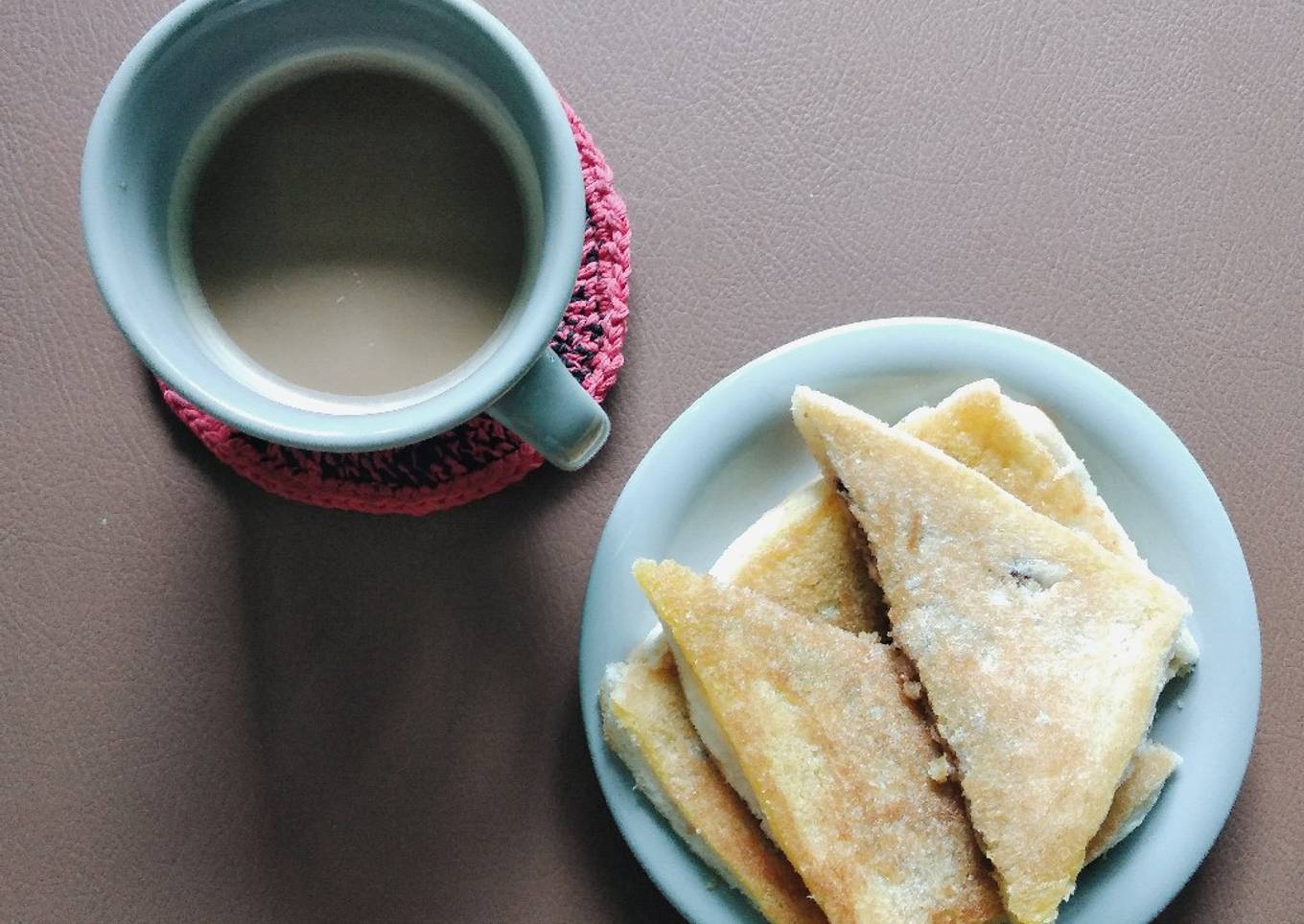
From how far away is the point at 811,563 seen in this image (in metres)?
0.83

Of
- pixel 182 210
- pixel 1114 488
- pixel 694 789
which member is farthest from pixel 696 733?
pixel 182 210

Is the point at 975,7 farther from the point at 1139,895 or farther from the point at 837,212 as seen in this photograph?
the point at 1139,895

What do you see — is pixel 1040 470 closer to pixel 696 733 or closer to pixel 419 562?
pixel 696 733

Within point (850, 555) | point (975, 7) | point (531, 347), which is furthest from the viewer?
point (975, 7)

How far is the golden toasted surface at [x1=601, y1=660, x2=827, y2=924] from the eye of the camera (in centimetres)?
81

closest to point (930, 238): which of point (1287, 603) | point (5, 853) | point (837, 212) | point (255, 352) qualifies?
point (837, 212)

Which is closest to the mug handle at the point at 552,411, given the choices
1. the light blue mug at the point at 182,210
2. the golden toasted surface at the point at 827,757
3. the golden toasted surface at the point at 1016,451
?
the light blue mug at the point at 182,210

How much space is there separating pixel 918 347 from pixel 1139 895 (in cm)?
39

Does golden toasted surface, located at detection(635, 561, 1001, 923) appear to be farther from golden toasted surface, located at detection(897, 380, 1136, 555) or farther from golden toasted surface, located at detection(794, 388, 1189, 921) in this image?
golden toasted surface, located at detection(897, 380, 1136, 555)

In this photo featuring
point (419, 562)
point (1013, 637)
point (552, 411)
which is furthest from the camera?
point (419, 562)

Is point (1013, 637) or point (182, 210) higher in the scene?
point (182, 210)

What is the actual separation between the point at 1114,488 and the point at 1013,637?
0.50 feet

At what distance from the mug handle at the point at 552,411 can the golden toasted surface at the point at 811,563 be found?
0.18m

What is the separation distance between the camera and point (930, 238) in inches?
36.7
